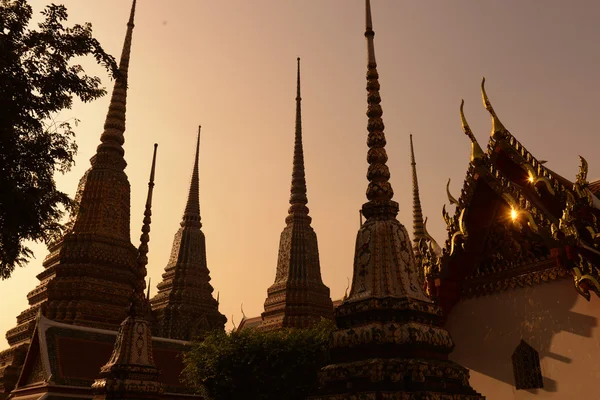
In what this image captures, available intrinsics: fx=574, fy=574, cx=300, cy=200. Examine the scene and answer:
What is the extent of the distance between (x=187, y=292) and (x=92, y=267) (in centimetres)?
1045

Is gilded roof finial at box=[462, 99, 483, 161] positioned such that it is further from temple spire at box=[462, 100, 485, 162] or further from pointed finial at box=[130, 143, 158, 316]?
pointed finial at box=[130, 143, 158, 316]

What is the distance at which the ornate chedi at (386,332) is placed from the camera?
15.9 feet

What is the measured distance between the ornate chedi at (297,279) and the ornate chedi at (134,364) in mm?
16927

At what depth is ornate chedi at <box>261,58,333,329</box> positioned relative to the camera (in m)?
30.0

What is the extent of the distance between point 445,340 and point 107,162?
25.6 m

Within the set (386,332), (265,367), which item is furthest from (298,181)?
(386,332)

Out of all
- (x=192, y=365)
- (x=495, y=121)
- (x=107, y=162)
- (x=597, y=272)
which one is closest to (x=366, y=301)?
(x=597, y=272)

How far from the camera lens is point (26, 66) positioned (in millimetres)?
9031

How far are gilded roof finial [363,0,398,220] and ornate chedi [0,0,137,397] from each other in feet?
59.0

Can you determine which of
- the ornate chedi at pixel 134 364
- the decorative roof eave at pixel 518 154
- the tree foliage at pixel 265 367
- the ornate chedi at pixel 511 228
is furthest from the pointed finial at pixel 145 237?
the decorative roof eave at pixel 518 154

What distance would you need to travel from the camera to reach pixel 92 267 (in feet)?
81.7

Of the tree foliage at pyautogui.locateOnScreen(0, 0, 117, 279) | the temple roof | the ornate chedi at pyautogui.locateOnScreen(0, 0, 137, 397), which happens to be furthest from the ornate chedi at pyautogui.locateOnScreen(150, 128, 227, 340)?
the tree foliage at pyautogui.locateOnScreen(0, 0, 117, 279)

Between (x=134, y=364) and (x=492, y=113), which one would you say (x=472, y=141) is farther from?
(x=134, y=364)

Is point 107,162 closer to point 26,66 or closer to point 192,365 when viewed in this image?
point 192,365
